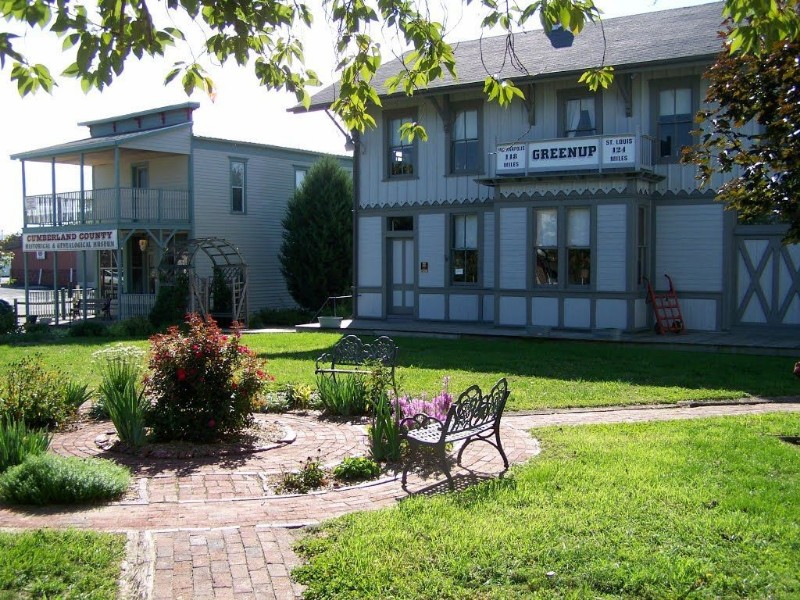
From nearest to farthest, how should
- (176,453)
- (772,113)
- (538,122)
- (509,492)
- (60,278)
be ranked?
(509,492), (176,453), (772,113), (538,122), (60,278)

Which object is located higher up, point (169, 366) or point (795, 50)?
point (795, 50)

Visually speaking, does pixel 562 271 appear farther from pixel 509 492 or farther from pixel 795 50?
pixel 509 492

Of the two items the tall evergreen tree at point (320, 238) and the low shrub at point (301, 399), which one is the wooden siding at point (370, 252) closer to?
the tall evergreen tree at point (320, 238)

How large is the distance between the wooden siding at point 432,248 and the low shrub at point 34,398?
13.8m

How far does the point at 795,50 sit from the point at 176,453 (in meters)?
7.60

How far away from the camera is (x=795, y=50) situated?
28.0 feet

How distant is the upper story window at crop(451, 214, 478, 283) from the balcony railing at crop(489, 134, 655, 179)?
85.9 inches

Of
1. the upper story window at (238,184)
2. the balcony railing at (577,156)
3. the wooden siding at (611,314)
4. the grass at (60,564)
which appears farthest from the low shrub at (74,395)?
the upper story window at (238,184)

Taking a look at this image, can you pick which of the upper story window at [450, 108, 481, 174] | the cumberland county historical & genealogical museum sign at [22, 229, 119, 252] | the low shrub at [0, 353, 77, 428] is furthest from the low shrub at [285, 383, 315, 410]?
the cumberland county historical & genealogical museum sign at [22, 229, 119, 252]

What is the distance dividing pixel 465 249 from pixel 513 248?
7.04 feet

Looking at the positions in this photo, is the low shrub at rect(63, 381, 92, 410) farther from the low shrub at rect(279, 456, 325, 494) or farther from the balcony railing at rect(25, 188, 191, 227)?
the balcony railing at rect(25, 188, 191, 227)

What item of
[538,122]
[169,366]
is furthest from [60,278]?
[169,366]

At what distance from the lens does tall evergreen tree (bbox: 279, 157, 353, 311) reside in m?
28.2

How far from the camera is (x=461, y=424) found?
24.7 feet
